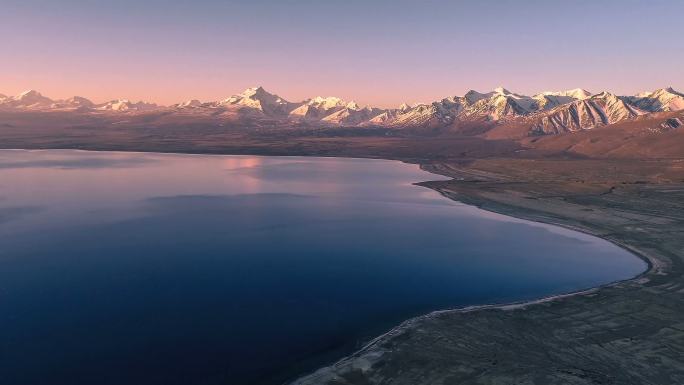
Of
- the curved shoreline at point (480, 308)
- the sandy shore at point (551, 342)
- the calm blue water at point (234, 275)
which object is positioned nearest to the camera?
the sandy shore at point (551, 342)

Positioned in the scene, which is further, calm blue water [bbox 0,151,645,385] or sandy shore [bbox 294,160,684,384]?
calm blue water [bbox 0,151,645,385]

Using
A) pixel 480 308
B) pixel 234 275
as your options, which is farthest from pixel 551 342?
pixel 234 275

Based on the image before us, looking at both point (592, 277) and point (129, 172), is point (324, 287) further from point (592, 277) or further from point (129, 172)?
point (129, 172)

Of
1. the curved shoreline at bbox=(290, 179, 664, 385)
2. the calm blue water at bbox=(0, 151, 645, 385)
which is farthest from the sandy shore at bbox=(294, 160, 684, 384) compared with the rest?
the calm blue water at bbox=(0, 151, 645, 385)

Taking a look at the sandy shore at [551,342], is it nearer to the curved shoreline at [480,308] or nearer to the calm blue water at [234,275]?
the curved shoreline at [480,308]

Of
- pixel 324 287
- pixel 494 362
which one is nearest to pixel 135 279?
pixel 324 287

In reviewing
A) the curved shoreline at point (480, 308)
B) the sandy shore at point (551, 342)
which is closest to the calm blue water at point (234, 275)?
the curved shoreline at point (480, 308)

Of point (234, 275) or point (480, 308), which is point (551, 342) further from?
point (234, 275)

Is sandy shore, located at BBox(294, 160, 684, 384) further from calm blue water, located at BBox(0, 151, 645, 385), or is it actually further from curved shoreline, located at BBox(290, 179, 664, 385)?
calm blue water, located at BBox(0, 151, 645, 385)

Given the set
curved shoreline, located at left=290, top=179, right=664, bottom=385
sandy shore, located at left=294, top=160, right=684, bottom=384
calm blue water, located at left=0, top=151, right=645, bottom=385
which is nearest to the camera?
sandy shore, located at left=294, top=160, right=684, bottom=384
